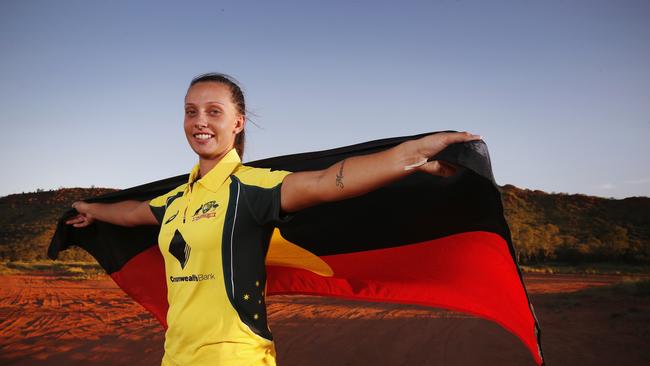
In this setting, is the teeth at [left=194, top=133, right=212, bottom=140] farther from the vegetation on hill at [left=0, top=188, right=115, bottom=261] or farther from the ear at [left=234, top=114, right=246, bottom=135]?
the vegetation on hill at [left=0, top=188, right=115, bottom=261]

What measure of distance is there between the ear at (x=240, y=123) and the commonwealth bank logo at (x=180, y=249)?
623 millimetres

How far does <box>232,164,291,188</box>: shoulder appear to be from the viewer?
2213mm

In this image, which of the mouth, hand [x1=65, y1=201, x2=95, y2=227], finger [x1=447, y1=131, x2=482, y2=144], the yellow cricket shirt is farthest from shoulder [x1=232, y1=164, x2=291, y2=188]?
hand [x1=65, y1=201, x2=95, y2=227]

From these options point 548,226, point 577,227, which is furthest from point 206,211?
point 577,227

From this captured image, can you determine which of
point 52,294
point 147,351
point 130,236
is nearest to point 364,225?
point 130,236

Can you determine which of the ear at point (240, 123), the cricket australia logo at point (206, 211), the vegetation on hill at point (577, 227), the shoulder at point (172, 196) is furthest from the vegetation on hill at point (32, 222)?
the cricket australia logo at point (206, 211)

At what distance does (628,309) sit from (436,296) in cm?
1036

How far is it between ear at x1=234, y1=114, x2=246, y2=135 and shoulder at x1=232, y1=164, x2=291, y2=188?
1.14 feet

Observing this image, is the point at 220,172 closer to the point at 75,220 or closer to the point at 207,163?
the point at 207,163

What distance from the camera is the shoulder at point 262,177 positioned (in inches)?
87.1

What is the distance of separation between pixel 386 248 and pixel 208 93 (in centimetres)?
180

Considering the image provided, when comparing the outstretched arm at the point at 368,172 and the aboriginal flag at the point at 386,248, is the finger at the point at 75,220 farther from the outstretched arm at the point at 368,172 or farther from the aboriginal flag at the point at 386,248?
the outstretched arm at the point at 368,172

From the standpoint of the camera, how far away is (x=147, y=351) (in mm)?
8773

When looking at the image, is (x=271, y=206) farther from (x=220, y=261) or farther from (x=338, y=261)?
(x=338, y=261)
